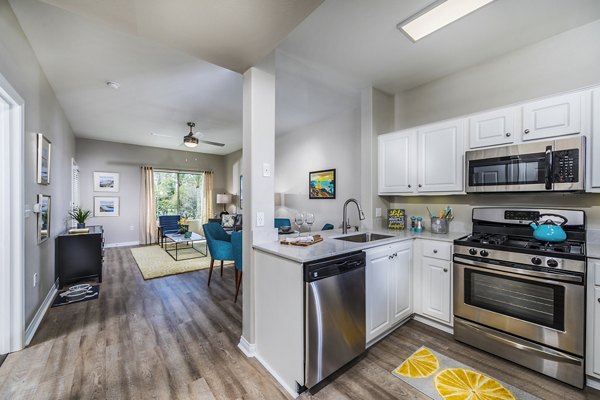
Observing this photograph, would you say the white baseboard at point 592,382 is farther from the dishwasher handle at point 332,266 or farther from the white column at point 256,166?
the white column at point 256,166

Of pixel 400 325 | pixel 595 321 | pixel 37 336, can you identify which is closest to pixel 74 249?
pixel 37 336

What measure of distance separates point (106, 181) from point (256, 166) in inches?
259

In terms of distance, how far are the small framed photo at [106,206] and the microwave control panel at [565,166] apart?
8547mm

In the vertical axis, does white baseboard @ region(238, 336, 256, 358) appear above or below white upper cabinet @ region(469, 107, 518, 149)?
A: below

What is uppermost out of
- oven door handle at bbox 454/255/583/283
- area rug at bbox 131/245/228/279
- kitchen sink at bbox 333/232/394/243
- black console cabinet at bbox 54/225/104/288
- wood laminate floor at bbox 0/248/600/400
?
kitchen sink at bbox 333/232/394/243

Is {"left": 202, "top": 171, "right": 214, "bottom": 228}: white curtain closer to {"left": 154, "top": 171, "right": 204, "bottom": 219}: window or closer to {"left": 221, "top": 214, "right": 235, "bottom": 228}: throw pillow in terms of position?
{"left": 154, "top": 171, "right": 204, "bottom": 219}: window

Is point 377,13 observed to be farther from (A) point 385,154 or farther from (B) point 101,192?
(B) point 101,192

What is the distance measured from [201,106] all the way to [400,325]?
4.19 m

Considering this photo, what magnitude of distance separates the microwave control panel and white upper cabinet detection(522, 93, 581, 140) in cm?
18

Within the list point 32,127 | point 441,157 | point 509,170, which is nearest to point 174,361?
point 32,127

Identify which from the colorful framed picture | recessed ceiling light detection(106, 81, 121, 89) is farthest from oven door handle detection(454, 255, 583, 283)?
recessed ceiling light detection(106, 81, 121, 89)

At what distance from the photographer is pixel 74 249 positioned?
381 centimetres

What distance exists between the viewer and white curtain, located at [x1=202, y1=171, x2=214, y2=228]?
8.21 metres

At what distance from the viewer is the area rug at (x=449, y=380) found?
5.54 ft
